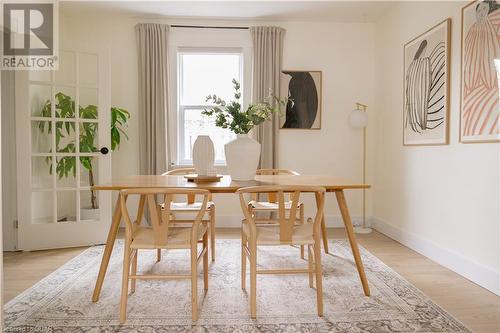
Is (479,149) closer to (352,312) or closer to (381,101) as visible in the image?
(352,312)

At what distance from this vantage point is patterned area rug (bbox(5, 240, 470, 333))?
7.11 ft

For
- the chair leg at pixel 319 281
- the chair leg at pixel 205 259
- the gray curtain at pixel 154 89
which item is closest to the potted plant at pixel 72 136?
the gray curtain at pixel 154 89

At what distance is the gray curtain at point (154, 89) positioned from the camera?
475 centimetres

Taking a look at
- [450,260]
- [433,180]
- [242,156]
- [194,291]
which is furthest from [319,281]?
[433,180]

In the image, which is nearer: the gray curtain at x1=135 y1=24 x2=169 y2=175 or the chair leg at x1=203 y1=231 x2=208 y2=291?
the chair leg at x1=203 y1=231 x2=208 y2=291

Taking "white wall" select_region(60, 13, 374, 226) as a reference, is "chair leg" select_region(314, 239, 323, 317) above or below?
below

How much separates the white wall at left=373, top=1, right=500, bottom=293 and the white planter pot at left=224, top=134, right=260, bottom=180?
1.71 m

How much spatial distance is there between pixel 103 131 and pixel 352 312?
3.02m

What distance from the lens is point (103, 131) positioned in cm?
403

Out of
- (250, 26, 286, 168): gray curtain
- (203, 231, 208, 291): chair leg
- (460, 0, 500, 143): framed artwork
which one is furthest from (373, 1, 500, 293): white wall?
(203, 231, 208, 291): chair leg

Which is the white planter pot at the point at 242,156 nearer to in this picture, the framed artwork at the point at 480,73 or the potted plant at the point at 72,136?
the framed artwork at the point at 480,73

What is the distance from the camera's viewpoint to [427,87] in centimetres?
366

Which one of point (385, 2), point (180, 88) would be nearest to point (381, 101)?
point (385, 2)

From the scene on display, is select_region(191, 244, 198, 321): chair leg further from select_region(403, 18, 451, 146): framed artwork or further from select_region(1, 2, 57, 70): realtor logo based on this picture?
select_region(1, 2, 57, 70): realtor logo
